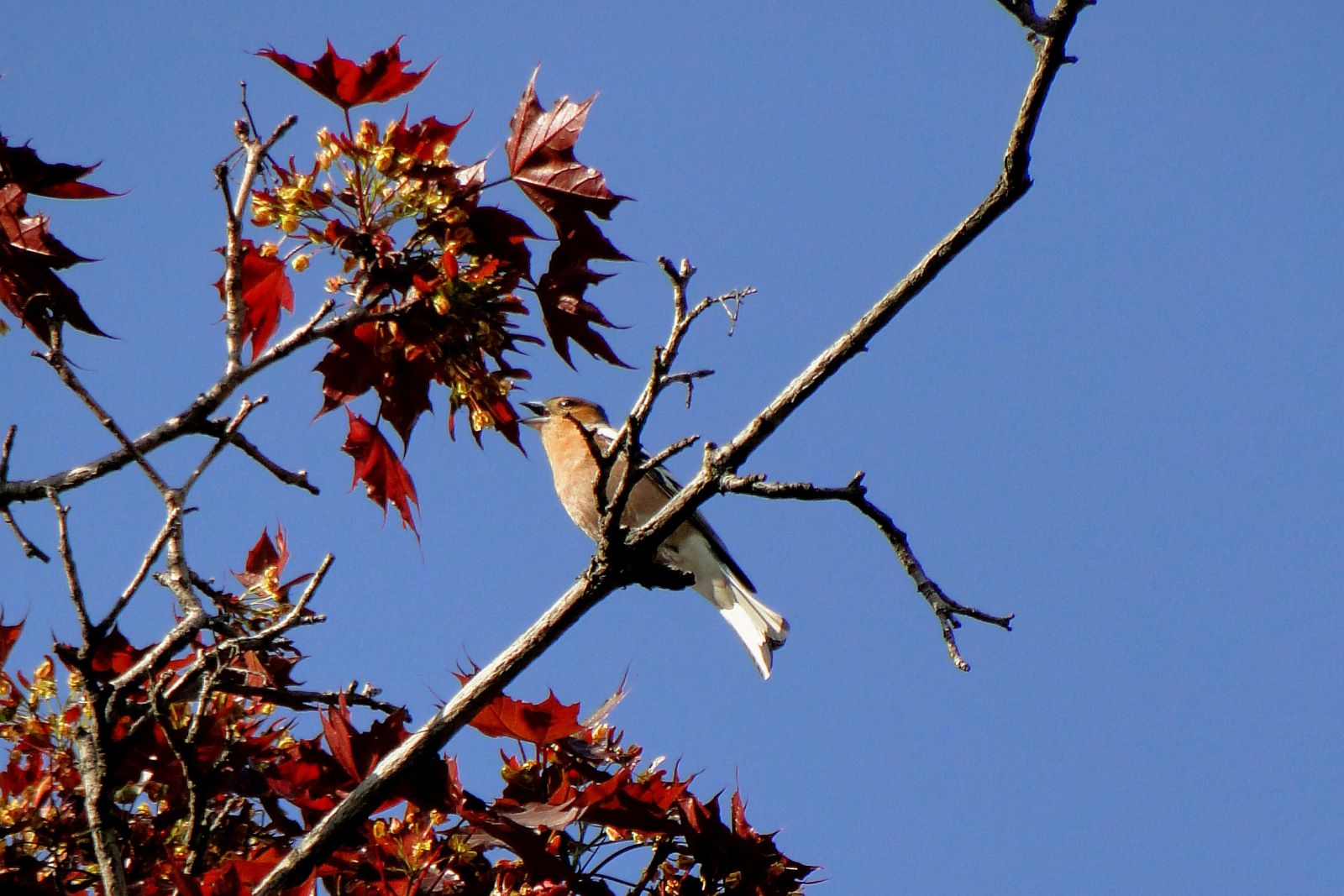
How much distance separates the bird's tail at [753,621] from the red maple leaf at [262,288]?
331 centimetres

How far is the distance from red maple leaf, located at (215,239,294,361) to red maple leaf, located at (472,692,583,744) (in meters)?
1.31

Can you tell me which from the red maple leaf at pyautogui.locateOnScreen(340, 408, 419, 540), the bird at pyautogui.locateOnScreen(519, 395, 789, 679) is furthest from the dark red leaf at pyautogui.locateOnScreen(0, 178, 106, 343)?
the bird at pyautogui.locateOnScreen(519, 395, 789, 679)

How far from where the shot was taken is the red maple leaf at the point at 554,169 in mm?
3395

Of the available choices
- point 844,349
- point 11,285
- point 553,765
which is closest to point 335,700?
point 553,765

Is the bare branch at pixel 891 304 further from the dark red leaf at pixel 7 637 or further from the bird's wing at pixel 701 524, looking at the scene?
the bird's wing at pixel 701 524

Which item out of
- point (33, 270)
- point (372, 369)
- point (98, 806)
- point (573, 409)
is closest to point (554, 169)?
point (372, 369)

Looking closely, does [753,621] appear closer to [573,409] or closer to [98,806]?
[573,409]

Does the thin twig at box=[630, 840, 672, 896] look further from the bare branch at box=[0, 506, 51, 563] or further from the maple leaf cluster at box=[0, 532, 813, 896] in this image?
the bare branch at box=[0, 506, 51, 563]

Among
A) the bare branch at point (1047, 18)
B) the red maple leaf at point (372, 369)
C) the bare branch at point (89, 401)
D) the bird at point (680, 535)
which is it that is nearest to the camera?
the bare branch at point (1047, 18)

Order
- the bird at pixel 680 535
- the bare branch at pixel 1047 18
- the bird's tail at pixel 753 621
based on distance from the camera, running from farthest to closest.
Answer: the bird at pixel 680 535 → the bird's tail at pixel 753 621 → the bare branch at pixel 1047 18

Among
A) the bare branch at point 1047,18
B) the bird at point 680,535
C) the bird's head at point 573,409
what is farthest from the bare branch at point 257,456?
the bird's head at point 573,409

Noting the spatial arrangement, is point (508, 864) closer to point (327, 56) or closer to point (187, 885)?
point (187, 885)

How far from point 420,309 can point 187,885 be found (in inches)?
59.8

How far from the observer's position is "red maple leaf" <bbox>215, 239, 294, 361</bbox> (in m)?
3.57
